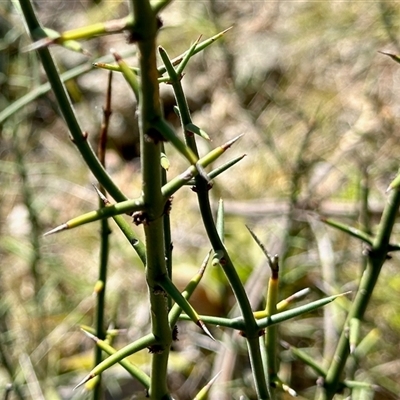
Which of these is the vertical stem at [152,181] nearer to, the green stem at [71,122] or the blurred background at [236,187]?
the green stem at [71,122]

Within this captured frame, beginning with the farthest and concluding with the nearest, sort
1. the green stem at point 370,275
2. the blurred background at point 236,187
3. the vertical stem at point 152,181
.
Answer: the blurred background at point 236,187
the green stem at point 370,275
the vertical stem at point 152,181

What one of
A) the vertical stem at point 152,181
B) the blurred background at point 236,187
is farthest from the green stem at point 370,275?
the blurred background at point 236,187

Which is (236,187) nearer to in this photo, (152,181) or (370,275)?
(370,275)

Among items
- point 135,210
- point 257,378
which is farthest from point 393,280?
point 135,210

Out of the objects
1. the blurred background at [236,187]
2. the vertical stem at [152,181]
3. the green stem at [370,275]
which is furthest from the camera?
the blurred background at [236,187]

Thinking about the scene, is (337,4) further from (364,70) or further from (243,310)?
(243,310)
